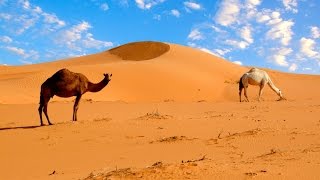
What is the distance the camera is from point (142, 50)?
48.7 metres

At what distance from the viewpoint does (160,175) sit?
551 centimetres

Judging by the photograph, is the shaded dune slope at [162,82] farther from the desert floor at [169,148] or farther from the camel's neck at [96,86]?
the desert floor at [169,148]

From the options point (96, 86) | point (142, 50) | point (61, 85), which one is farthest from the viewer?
point (142, 50)

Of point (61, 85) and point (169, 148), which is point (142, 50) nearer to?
point (61, 85)

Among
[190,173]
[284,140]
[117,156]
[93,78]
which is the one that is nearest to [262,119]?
[284,140]

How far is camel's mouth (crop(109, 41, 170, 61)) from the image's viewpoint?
46463 mm

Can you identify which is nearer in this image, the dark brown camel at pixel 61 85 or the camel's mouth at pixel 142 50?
the dark brown camel at pixel 61 85

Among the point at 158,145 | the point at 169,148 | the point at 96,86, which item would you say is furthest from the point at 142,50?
the point at 169,148

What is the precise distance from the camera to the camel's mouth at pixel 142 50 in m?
46.5

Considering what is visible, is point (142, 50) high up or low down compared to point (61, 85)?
up

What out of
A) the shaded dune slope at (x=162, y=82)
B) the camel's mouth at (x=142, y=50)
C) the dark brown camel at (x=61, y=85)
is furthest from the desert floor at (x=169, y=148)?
the camel's mouth at (x=142, y=50)

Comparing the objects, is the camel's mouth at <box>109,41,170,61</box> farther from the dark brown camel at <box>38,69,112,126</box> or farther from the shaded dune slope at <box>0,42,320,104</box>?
the dark brown camel at <box>38,69,112,126</box>

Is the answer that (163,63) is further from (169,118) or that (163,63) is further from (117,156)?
(117,156)

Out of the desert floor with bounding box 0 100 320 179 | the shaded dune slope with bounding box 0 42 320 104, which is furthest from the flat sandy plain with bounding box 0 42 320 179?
the shaded dune slope with bounding box 0 42 320 104
